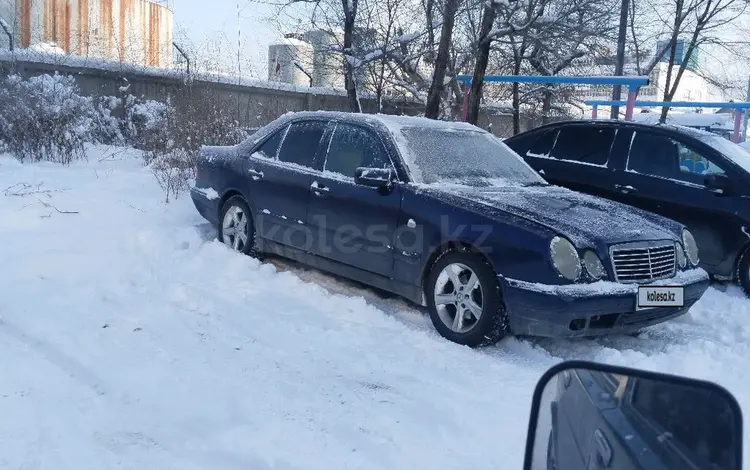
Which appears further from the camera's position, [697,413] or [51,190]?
[51,190]

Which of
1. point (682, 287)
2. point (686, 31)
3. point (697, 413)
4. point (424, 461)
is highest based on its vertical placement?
point (686, 31)

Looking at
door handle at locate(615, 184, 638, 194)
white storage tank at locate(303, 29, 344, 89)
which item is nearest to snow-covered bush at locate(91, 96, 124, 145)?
white storage tank at locate(303, 29, 344, 89)

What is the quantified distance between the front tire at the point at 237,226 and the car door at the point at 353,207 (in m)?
0.91

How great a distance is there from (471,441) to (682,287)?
7.08 feet

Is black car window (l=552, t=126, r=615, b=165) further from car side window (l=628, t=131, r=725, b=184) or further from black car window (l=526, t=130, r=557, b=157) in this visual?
car side window (l=628, t=131, r=725, b=184)

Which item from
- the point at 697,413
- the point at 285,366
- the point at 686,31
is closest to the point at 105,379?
the point at 285,366

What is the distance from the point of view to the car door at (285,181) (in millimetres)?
5977

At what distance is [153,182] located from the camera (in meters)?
9.34

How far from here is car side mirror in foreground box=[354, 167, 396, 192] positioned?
16.7ft

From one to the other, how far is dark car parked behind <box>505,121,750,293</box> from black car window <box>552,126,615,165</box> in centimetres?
1

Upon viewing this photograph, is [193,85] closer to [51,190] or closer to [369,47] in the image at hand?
[369,47]

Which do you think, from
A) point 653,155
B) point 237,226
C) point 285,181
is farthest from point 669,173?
point 237,226

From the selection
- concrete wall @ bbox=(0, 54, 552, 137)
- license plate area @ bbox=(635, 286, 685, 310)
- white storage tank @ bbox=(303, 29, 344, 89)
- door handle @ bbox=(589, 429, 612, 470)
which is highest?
white storage tank @ bbox=(303, 29, 344, 89)

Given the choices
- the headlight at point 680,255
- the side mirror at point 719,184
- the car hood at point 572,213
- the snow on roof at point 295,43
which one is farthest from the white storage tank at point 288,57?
the headlight at point 680,255
